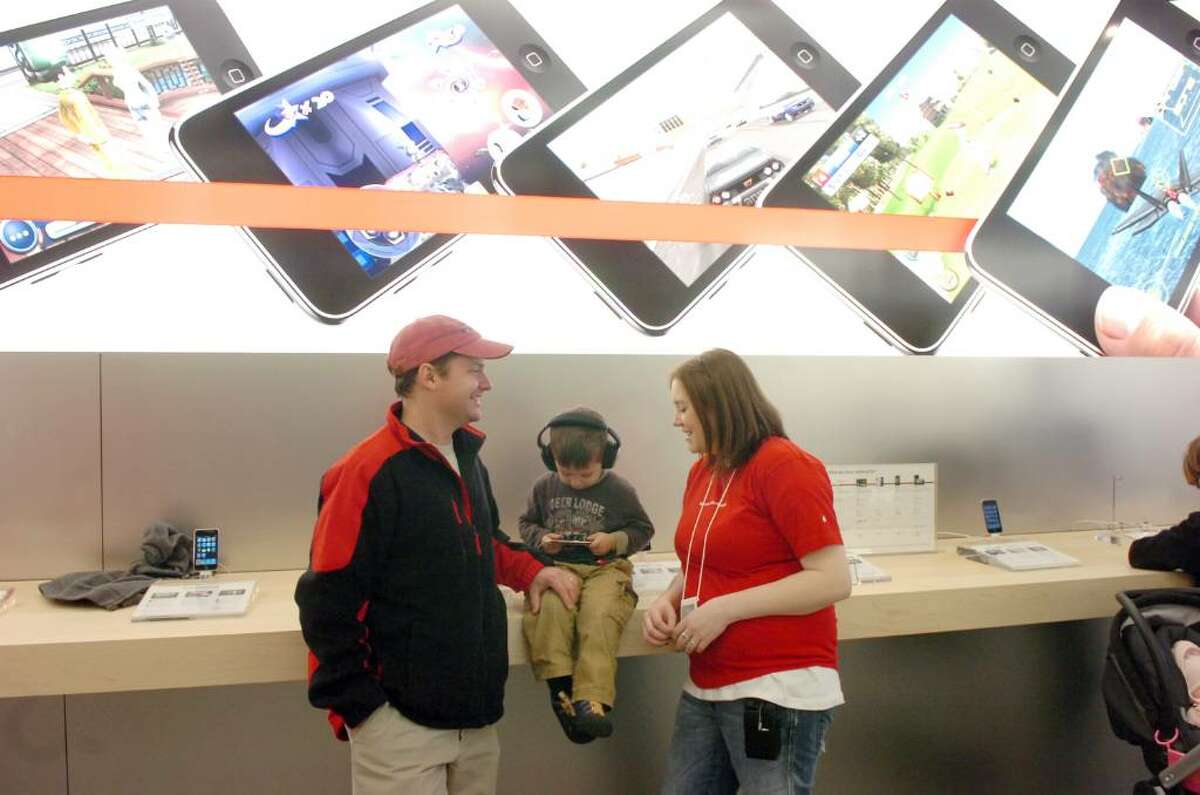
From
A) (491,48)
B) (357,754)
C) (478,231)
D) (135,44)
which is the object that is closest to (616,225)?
(478,231)

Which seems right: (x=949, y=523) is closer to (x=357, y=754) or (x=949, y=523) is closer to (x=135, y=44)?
(x=357, y=754)

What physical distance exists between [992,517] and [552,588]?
6.42ft

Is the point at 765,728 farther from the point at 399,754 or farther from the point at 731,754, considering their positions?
the point at 399,754

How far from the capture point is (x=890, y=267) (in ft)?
11.4

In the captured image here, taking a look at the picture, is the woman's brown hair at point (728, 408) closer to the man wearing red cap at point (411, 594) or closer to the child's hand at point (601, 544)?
the man wearing red cap at point (411, 594)

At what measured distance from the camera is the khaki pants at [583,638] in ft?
6.57

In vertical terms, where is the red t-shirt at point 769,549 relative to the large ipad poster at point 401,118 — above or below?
below

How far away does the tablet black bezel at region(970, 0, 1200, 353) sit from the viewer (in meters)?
3.61

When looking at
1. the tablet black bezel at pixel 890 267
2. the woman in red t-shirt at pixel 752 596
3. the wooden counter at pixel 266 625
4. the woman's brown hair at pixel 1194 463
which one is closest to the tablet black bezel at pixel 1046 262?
the tablet black bezel at pixel 890 267

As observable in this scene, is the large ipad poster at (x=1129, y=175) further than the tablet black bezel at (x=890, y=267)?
Yes

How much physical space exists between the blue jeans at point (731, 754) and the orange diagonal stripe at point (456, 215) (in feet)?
5.75

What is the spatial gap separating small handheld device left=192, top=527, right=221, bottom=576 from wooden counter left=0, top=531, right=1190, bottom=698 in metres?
0.08

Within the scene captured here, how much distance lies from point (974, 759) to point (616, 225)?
7.41ft

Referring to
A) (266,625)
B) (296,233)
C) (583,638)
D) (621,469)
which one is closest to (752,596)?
(583,638)
